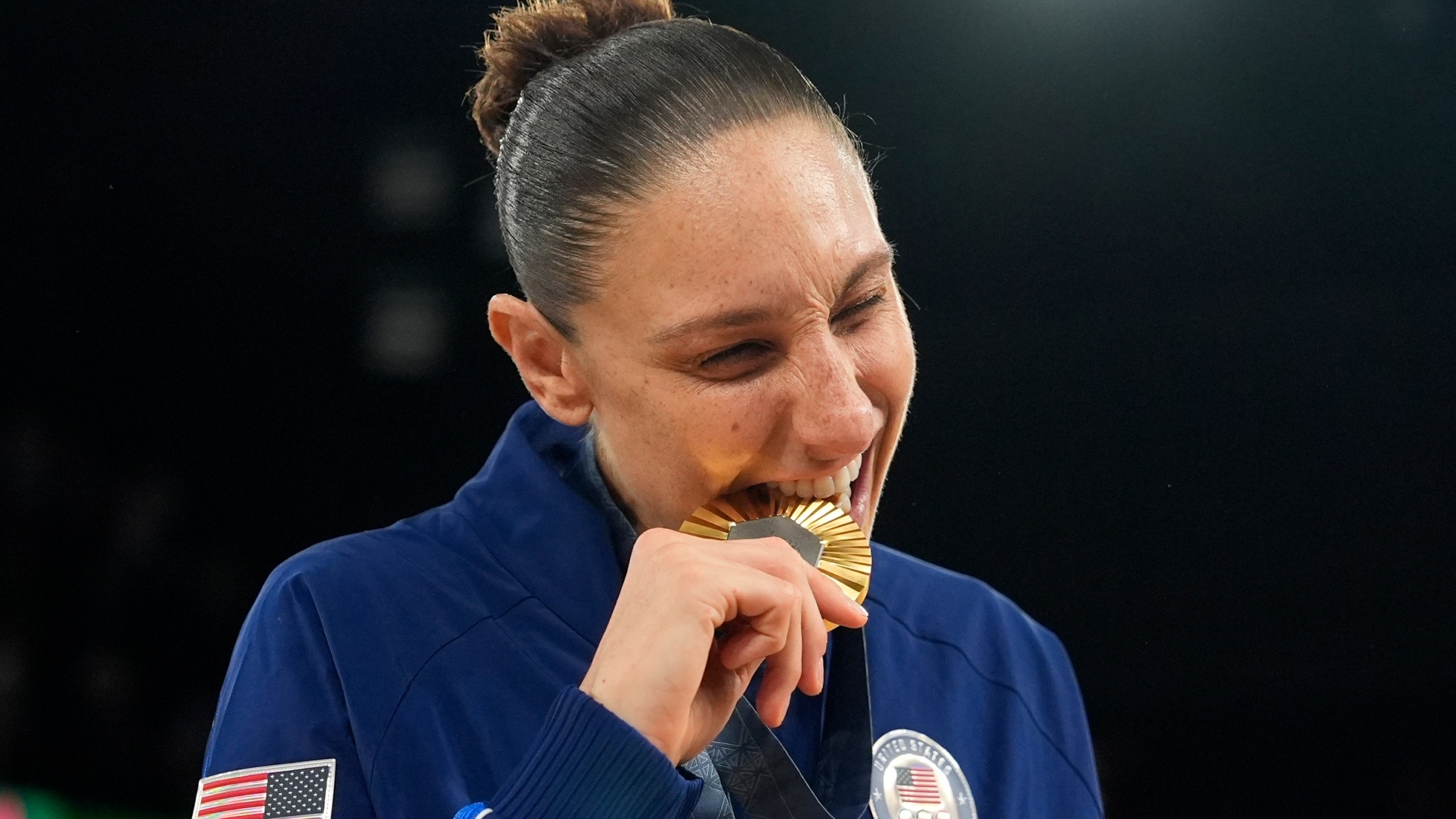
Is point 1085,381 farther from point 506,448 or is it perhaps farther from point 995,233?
point 506,448

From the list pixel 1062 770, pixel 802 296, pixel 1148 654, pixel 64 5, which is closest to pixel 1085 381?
pixel 1148 654

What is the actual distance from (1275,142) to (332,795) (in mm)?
1604

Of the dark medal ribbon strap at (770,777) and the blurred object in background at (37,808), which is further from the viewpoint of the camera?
the blurred object in background at (37,808)

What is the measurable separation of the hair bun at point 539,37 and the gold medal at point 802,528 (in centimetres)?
50

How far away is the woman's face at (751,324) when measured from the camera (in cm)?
138

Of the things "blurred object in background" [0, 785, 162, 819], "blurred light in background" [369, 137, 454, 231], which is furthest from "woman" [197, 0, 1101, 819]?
"blurred object in background" [0, 785, 162, 819]

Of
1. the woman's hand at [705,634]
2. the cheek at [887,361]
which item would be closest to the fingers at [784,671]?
the woman's hand at [705,634]

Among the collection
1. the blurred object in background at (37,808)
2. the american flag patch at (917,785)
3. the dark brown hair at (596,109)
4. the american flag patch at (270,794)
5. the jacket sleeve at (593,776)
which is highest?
the dark brown hair at (596,109)

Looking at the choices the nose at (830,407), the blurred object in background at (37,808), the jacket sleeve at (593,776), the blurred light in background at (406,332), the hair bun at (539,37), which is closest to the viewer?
the jacket sleeve at (593,776)

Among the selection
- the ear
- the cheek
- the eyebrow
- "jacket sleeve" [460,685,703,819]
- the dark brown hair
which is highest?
the dark brown hair

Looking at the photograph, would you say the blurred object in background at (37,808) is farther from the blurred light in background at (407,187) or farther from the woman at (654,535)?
the blurred light in background at (407,187)

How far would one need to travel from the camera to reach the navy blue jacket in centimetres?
119

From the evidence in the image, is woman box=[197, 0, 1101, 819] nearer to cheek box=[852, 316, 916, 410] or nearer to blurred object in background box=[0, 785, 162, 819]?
cheek box=[852, 316, 916, 410]

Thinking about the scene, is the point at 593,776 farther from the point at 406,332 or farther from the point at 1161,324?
the point at 1161,324
